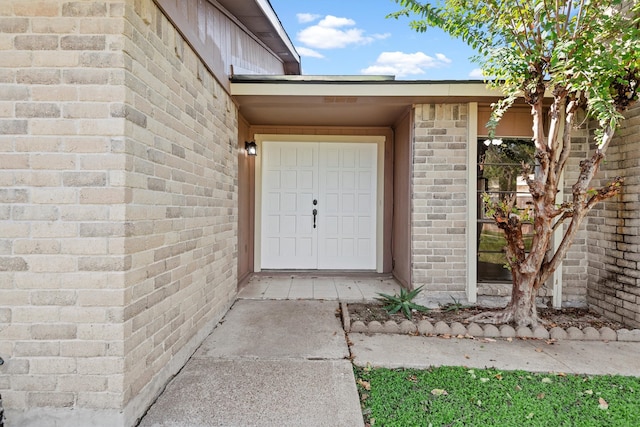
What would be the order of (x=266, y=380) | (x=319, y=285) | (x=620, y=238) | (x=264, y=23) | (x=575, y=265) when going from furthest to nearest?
1. (x=264, y=23)
2. (x=319, y=285)
3. (x=575, y=265)
4. (x=620, y=238)
5. (x=266, y=380)

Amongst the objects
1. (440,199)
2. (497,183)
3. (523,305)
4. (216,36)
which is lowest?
(523,305)

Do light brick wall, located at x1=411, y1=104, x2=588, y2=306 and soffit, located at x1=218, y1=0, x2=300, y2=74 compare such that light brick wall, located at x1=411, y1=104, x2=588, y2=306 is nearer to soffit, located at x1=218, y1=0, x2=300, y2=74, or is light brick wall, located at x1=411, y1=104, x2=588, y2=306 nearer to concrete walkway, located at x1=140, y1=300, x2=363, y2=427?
concrete walkway, located at x1=140, y1=300, x2=363, y2=427

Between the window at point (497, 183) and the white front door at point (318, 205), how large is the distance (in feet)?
5.77

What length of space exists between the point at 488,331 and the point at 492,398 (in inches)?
44.4

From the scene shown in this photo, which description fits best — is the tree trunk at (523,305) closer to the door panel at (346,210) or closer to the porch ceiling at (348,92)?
the porch ceiling at (348,92)

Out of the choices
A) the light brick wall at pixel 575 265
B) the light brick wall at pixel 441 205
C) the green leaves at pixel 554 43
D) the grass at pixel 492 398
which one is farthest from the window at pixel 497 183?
the grass at pixel 492 398

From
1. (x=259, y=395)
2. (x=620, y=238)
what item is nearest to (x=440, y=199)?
Result: (x=620, y=238)

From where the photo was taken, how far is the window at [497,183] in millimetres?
4074

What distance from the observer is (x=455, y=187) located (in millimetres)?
4059

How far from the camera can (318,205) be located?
547 centimetres

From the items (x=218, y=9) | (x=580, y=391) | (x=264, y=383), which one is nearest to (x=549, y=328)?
(x=580, y=391)

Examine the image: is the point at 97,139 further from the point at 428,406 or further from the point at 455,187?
the point at 455,187

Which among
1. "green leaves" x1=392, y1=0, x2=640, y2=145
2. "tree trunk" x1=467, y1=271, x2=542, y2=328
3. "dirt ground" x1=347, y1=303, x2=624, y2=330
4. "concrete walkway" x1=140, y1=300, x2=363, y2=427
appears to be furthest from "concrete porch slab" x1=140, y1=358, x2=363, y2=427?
"green leaves" x1=392, y1=0, x2=640, y2=145

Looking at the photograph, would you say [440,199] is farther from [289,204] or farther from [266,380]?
[266,380]
